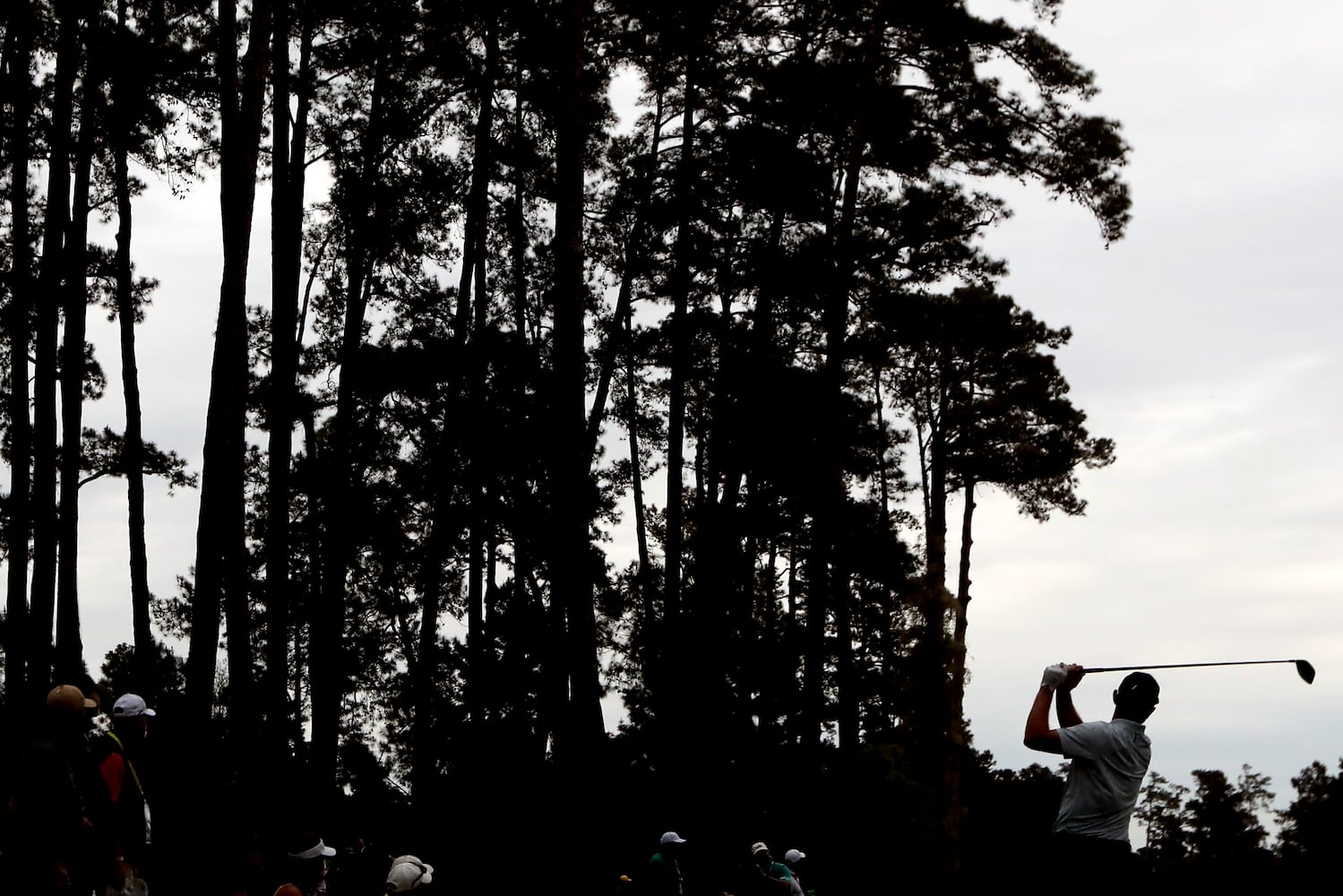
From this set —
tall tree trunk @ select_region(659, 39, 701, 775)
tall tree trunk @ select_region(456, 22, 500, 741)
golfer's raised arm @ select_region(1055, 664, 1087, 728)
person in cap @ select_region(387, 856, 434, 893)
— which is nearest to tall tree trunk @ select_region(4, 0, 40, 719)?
tall tree trunk @ select_region(456, 22, 500, 741)

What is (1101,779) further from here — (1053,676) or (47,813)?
(47,813)

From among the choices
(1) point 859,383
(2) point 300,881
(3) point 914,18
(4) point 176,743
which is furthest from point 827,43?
(2) point 300,881

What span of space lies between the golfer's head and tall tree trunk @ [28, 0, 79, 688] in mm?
16932

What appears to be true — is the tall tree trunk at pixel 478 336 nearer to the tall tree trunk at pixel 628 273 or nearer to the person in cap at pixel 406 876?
the tall tree trunk at pixel 628 273

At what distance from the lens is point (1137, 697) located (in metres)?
6.18

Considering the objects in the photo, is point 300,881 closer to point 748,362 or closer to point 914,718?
point 748,362

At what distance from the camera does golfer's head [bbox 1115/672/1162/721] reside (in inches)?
243

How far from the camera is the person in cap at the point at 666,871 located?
1533 cm

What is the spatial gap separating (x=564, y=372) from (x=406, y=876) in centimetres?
985

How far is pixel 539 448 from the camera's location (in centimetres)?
2727

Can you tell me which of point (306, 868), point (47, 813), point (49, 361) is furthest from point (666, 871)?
point (49, 361)

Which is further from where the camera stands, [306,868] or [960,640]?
[960,640]

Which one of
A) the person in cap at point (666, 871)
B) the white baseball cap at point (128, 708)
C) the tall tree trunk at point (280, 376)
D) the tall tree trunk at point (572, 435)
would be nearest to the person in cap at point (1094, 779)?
the white baseball cap at point (128, 708)

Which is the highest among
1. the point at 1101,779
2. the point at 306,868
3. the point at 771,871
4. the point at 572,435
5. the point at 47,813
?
the point at 572,435
